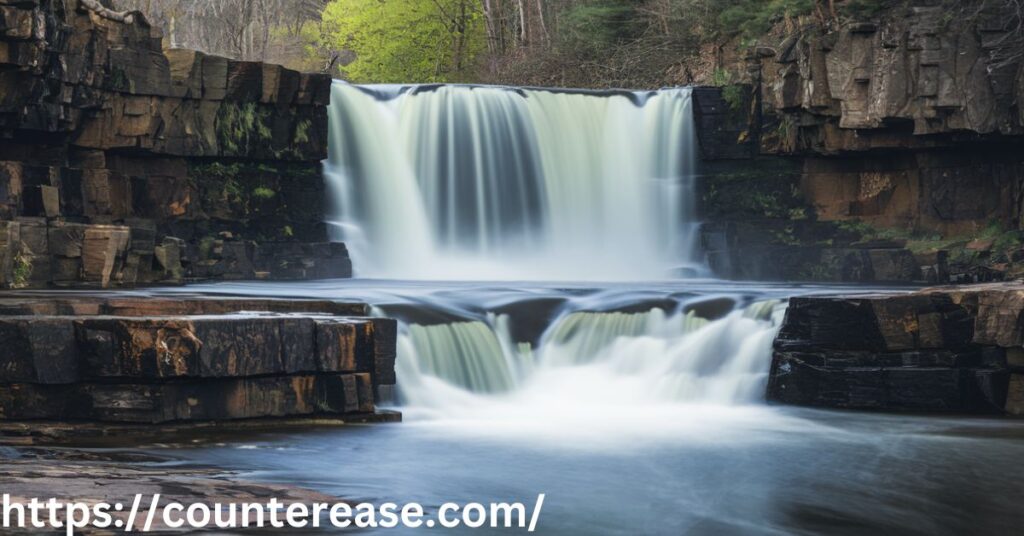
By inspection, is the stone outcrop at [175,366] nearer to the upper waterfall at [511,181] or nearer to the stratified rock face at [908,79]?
the upper waterfall at [511,181]

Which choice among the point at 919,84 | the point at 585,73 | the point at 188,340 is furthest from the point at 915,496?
the point at 585,73

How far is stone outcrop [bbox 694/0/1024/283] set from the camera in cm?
2417

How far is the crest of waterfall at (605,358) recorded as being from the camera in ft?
54.0

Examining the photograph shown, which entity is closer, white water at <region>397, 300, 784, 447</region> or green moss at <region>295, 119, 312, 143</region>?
white water at <region>397, 300, 784, 447</region>

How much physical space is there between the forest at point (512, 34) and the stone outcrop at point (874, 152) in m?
0.88

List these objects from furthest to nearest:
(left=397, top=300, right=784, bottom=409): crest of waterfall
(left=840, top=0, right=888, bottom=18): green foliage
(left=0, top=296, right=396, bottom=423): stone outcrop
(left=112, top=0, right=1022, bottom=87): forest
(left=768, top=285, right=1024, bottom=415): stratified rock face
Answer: (left=112, top=0, right=1022, bottom=87): forest, (left=840, top=0, right=888, bottom=18): green foliage, (left=397, top=300, right=784, bottom=409): crest of waterfall, (left=768, top=285, right=1024, bottom=415): stratified rock face, (left=0, top=296, right=396, bottom=423): stone outcrop

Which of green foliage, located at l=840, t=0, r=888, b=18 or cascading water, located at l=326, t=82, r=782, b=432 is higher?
green foliage, located at l=840, t=0, r=888, b=18

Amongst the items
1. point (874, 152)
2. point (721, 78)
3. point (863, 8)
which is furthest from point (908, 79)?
point (721, 78)

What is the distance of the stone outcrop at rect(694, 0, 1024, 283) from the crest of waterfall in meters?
8.11

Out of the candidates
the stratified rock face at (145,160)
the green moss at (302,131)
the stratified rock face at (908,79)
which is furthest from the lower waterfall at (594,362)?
the green moss at (302,131)

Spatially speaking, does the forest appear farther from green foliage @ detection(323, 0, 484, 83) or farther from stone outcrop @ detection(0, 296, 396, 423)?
stone outcrop @ detection(0, 296, 396, 423)

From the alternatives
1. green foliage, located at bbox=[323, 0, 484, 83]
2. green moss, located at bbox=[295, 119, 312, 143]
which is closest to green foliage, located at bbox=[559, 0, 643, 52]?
green foliage, located at bbox=[323, 0, 484, 83]

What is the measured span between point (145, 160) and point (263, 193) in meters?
2.38

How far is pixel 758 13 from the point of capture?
31281mm
